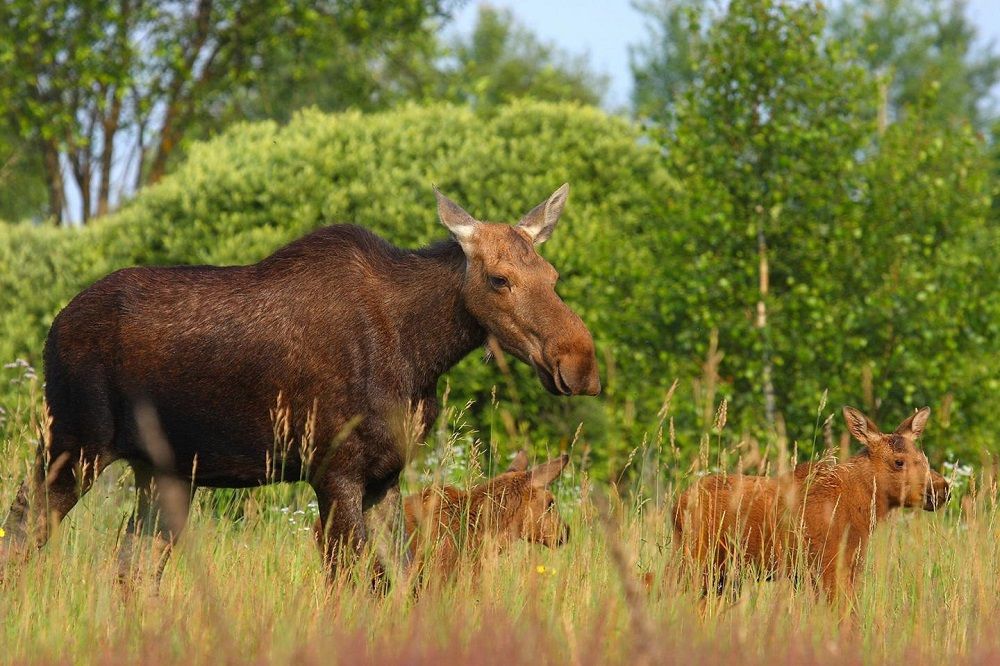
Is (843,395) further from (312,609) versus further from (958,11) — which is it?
(958,11)

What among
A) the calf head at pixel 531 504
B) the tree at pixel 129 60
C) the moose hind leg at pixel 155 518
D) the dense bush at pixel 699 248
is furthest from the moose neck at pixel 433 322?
the tree at pixel 129 60

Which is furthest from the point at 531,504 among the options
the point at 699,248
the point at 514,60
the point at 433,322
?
the point at 514,60

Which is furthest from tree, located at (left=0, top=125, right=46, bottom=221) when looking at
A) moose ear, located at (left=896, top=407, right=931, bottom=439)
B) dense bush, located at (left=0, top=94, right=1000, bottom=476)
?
moose ear, located at (left=896, top=407, right=931, bottom=439)

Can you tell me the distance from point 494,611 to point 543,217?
2.22 m

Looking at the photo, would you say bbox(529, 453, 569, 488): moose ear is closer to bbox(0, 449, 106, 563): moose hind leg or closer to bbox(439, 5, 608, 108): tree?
bbox(0, 449, 106, 563): moose hind leg

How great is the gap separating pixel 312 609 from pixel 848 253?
6.77 metres

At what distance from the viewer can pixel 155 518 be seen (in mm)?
6156

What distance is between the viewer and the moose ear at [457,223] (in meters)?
6.00

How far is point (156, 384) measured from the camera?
19.3ft

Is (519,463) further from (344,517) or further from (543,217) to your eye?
(344,517)

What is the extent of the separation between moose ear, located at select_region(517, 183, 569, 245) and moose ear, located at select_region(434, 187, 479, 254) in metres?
0.33

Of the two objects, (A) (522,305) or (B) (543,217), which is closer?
(A) (522,305)

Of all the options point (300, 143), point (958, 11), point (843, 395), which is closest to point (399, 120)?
point (300, 143)

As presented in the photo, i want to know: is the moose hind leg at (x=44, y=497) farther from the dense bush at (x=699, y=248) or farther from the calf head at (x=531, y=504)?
the dense bush at (x=699, y=248)
